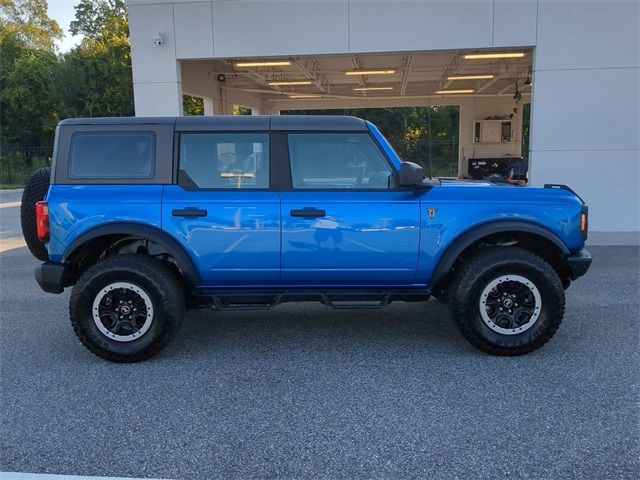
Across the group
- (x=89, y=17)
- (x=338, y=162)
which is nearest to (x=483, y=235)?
(x=338, y=162)

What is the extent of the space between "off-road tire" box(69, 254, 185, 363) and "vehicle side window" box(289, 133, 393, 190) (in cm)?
136

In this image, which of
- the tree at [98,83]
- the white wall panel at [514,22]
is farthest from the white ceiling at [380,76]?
the tree at [98,83]

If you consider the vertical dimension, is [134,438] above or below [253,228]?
below

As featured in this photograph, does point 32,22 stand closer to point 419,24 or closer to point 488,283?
point 419,24

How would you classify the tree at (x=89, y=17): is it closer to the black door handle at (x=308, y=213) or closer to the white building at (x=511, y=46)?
the white building at (x=511, y=46)

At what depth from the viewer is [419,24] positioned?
31.1 ft

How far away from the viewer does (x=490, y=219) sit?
439cm

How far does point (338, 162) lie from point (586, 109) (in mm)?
6883

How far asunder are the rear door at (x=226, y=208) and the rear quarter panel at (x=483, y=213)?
4.05 ft

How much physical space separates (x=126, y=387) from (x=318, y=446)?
1.65 metres

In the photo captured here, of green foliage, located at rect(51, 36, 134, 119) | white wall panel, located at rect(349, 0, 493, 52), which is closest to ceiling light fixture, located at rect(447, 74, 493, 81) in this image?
white wall panel, located at rect(349, 0, 493, 52)

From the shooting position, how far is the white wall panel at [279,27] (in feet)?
31.4

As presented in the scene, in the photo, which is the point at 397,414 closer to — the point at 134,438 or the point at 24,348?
the point at 134,438

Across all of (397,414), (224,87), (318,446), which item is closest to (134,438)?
(318,446)
